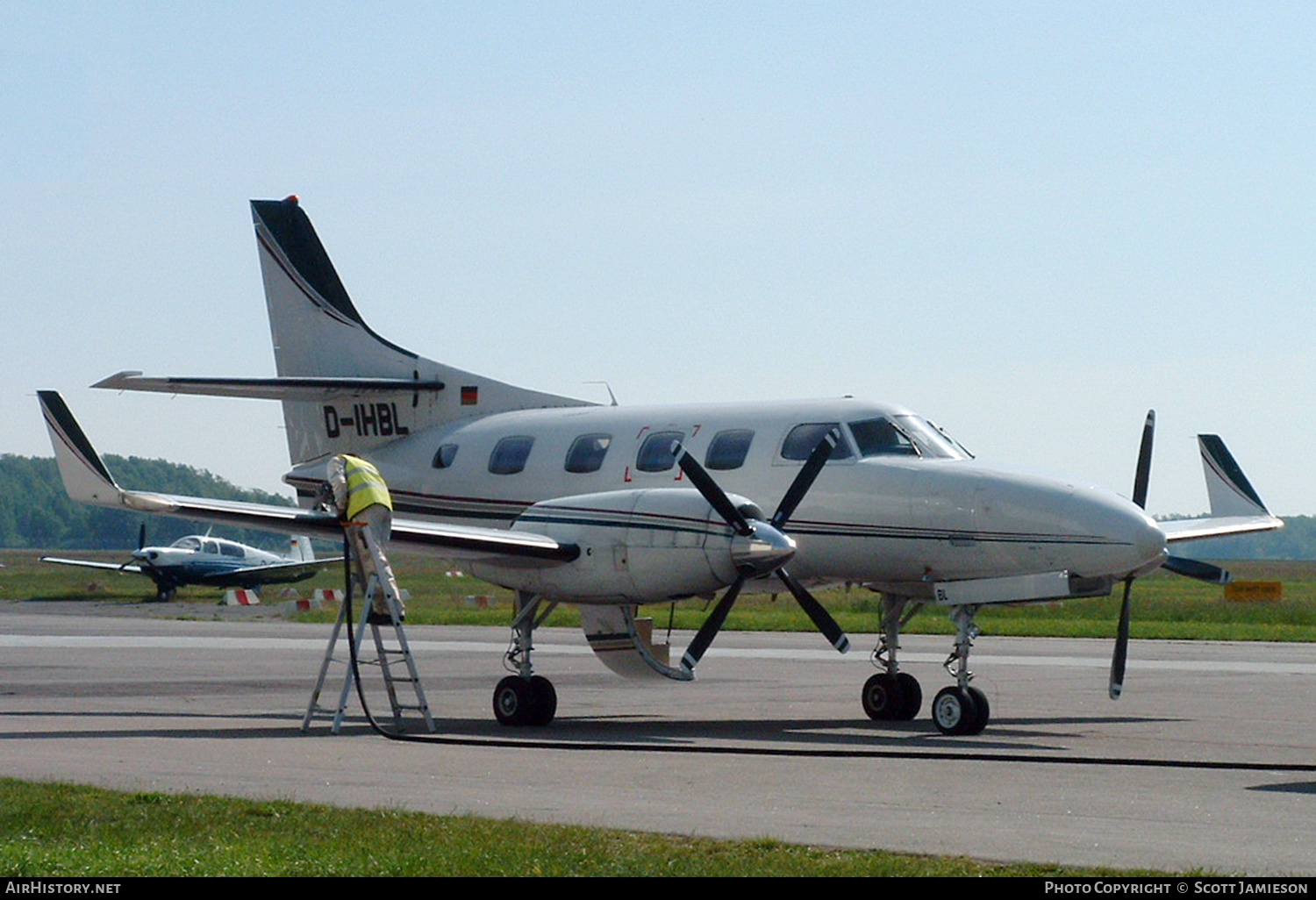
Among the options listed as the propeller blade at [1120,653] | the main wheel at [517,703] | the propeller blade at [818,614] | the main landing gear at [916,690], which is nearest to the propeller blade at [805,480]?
the propeller blade at [818,614]

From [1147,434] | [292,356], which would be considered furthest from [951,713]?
[292,356]

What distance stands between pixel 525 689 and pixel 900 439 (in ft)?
16.4

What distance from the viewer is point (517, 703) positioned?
698 inches

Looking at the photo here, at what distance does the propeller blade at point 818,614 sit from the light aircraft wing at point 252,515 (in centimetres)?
239

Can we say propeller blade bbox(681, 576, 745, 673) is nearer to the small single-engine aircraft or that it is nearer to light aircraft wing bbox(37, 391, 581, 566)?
light aircraft wing bbox(37, 391, 581, 566)

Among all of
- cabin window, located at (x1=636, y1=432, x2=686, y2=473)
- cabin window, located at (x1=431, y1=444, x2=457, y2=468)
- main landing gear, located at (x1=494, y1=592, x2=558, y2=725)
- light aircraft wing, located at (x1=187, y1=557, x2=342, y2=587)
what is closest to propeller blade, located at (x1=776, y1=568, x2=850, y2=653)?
cabin window, located at (x1=636, y1=432, x2=686, y2=473)

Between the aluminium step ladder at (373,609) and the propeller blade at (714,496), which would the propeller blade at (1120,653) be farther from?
the aluminium step ladder at (373,609)

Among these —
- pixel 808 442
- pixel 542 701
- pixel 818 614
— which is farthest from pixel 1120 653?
pixel 542 701

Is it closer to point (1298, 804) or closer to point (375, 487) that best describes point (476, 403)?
point (375, 487)

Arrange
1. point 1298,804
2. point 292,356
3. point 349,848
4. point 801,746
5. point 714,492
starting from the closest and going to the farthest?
point 349,848
point 1298,804
point 801,746
point 714,492
point 292,356

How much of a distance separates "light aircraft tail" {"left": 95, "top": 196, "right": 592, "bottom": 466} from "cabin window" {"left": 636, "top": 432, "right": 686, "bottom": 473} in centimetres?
276

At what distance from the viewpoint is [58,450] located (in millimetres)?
18297

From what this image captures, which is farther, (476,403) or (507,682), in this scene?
(476,403)

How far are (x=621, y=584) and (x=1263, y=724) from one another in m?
7.45
